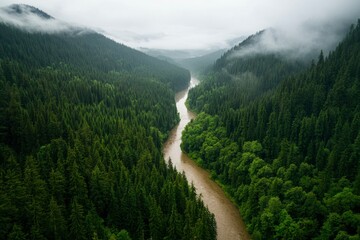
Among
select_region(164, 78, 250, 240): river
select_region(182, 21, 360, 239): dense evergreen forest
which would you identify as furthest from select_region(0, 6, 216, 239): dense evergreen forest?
select_region(182, 21, 360, 239): dense evergreen forest

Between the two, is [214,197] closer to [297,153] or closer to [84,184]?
[297,153]

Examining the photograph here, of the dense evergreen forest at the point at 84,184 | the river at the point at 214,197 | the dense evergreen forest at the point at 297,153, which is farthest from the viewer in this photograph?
the river at the point at 214,197

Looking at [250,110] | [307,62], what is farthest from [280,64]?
[250,110]

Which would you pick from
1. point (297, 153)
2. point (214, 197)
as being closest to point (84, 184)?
point (214, 197)

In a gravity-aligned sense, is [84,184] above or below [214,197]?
above

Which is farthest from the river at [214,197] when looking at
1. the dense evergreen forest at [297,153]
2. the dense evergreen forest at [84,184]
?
the dense evergreen forest at [84,184]

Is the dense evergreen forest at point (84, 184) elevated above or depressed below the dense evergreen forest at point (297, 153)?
below

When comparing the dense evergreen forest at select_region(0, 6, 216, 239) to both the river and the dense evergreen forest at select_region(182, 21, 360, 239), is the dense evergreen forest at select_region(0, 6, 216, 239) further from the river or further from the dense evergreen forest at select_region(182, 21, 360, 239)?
the dense evergreen forest at select_region(182, 21, 360, 239)

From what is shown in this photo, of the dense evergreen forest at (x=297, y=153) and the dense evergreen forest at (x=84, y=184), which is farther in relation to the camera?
the dense evergreen forest at (x=297, y=153)

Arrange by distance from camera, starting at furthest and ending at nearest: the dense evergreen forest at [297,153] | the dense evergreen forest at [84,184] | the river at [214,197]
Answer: the river at [214,197] < the dense evergreen forest at [297,153] < the dense evergreen forest at [84,184]

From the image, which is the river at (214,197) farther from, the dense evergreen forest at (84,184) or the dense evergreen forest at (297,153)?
the dense evergreen forest at (84,184)
